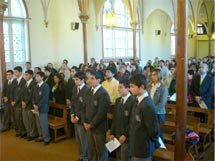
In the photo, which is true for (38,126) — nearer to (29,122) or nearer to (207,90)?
(29,122)

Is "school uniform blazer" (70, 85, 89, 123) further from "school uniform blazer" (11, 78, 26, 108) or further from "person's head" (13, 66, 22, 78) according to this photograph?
"person's head" (13, 66, 22, 78)

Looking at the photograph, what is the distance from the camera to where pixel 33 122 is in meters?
7.25

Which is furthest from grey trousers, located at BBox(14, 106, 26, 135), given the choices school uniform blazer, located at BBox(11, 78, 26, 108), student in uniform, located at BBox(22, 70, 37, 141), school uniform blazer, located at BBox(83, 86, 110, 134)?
school uniform blazer, located at BBox(83, 86, 110, 134)

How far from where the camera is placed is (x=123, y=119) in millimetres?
4648

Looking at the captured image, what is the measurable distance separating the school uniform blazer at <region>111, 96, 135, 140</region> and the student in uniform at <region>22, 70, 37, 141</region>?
311cm

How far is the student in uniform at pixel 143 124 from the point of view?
3943 millimetres

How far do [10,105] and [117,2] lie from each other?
472 inches

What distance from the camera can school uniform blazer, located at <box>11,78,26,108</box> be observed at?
7.56 meters

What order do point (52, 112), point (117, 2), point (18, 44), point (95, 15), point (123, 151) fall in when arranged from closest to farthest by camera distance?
1. point (123, 151)
2. point (52, 112)
3. point (18, 44)
4. point (95, 15)
5. point (117, 2)

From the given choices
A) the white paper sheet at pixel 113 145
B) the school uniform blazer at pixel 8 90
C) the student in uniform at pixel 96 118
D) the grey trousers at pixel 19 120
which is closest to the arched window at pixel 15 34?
the school uniform blazer at pixel 8 90

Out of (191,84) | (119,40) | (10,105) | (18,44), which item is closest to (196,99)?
(191,84)

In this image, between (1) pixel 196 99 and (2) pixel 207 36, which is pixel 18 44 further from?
(2) pixel 207 36

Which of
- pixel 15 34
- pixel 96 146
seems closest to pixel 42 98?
pixel 96 146

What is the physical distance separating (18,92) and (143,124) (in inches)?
179
